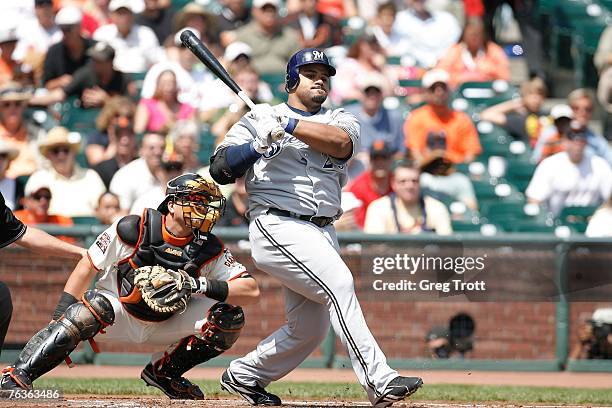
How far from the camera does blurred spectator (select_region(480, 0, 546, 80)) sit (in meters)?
13.7

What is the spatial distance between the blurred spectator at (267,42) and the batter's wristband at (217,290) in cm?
676

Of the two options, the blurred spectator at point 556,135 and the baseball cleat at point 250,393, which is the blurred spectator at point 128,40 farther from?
the baseball cleat at point 250,393

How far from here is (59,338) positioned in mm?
6215

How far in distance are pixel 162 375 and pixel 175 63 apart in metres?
6.36

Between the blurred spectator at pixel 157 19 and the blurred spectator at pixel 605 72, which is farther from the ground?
the blurred spectator at pixel 605 72

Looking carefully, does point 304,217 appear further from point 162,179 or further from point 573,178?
point 573,178

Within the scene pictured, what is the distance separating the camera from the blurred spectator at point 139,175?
1075cm

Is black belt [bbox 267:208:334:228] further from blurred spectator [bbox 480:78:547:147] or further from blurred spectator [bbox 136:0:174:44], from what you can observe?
blurred spectator [bbox 136:0:174:44]

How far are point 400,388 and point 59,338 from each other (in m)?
1.85

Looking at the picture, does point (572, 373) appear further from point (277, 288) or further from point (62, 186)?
point (62, 186)

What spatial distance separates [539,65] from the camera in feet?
45.2

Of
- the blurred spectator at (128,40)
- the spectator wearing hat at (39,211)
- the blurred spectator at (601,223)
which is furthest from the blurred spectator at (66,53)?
the blurred spectator at (601,223)

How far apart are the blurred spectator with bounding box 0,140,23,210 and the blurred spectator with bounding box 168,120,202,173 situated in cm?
148

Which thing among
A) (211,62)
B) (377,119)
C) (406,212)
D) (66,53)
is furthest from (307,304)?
(66,53)
